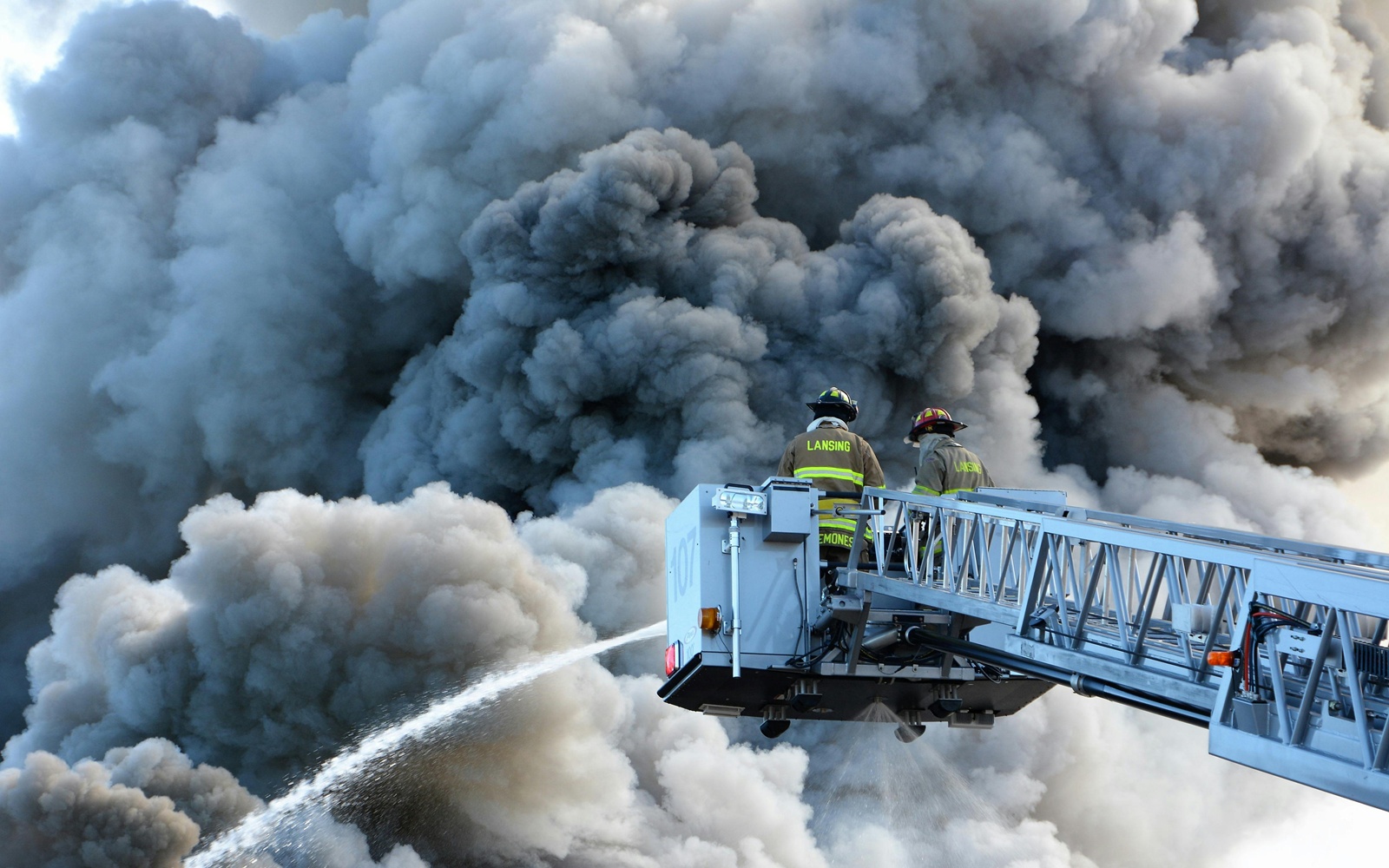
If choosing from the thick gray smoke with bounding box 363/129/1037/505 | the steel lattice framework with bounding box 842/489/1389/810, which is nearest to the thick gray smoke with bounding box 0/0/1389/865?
the thick gray smoke with bounding box 363/129/1037/505

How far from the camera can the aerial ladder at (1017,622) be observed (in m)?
6.57

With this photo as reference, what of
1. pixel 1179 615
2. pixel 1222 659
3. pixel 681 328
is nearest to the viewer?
pixel 1222 659

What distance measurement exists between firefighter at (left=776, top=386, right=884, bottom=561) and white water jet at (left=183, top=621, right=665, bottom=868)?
17.7m

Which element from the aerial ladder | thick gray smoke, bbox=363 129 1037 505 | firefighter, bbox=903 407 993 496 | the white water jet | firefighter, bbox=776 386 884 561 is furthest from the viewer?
thick gray smoke, bbox=363 129 1037 505

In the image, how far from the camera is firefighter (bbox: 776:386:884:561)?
11375mm

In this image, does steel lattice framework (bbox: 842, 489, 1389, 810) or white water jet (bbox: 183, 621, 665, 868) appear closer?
steel lattice framework (bbox: 842, 489, 1389, 810)

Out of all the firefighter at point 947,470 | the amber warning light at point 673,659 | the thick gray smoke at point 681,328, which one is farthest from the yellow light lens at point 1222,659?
the thick gray smoke at point 681,328

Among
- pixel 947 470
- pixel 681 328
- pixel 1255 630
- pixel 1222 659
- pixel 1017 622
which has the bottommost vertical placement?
pixel 1017 622

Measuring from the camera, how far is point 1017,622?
9.16 metres

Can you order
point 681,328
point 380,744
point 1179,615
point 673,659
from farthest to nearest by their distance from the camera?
point 681,328
point 380,744
point 673,659
point 1179,615

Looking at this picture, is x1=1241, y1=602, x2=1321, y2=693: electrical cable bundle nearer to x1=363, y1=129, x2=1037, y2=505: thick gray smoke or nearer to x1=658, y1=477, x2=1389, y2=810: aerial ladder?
x1=658, y1=477, x2=1389, y2=810: aerial ladder

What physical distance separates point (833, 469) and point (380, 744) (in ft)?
79.2

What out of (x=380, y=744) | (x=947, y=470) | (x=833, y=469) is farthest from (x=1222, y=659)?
(x=380, y=744)

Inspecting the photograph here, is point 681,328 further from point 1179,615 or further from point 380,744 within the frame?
point 1179,615
